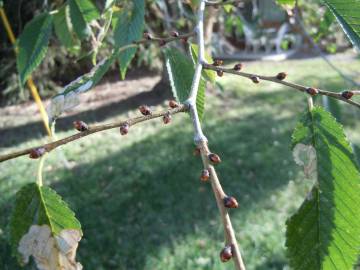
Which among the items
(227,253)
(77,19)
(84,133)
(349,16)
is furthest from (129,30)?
(227,253)

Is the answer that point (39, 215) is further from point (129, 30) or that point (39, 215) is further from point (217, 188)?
point (129, 30)

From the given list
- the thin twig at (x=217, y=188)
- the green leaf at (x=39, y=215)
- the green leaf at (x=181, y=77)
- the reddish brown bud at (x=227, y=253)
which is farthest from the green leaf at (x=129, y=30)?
the reddish brown bud at (x=227, y=253)

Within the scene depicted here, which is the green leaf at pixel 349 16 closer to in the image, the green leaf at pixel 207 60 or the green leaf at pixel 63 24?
the green leaf at pixel 207 60

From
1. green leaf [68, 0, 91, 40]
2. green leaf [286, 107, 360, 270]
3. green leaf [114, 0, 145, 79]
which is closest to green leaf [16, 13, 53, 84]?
green leaf [68, 0, 91, 40]

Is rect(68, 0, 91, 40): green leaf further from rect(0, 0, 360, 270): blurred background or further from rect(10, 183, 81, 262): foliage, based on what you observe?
rect(10, 183, 81, 262): foliage

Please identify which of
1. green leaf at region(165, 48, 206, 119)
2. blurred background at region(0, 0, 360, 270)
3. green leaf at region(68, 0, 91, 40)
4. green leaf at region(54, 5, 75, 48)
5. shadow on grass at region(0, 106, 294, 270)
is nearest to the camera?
green leaf at region(165, 48, 206, 119)

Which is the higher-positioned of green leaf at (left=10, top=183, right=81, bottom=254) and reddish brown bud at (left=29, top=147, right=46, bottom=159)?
reddish brown bud at (left=29, top=147, right=46, bottom=159)

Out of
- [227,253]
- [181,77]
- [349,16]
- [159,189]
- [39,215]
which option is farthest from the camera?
[159,189]
